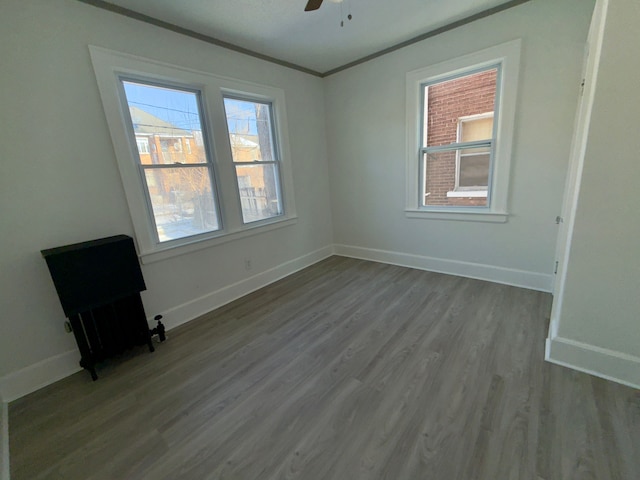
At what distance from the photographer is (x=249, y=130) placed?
3123 millimetres

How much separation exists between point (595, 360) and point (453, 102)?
2.71m

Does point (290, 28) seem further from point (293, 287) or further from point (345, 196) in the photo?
point (293, 287)

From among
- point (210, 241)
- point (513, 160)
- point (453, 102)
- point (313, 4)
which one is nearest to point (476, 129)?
point (453, 102)

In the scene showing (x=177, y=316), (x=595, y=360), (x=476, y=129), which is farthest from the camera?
(x=476, y=129)

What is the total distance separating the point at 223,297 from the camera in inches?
116

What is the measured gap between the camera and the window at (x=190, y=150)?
2.18m

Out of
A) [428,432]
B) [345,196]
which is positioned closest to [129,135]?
[345,196]

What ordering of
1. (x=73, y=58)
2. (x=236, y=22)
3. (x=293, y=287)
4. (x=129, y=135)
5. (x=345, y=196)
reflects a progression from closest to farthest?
(x=73, y=58) < (x=129, y=135) < (x=236, y=22) < (x=293, y=287) < (x=345, y=196)

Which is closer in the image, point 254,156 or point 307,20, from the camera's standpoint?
point 307,20

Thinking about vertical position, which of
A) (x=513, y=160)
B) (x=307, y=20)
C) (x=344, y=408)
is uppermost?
(x=307, y=20)

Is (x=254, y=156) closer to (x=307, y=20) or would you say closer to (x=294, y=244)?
(x=294, y=244)

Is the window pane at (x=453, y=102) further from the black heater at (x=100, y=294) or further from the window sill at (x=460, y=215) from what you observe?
the black heater at (x=100, y=294)

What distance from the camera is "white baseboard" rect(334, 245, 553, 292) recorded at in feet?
9.02

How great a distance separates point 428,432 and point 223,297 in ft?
7.62
